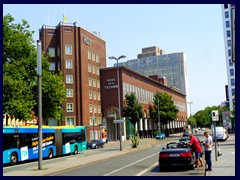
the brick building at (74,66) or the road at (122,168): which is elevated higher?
the brick building at (74,66)

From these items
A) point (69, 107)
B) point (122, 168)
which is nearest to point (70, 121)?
point (69, 107)

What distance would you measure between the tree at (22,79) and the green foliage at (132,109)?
34.4 m

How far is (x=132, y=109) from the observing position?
246 ft

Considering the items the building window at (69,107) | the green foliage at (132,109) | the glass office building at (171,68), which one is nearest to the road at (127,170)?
the building window at (69,107)

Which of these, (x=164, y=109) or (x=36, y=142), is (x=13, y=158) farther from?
(x=164, y=109)

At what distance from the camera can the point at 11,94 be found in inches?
1265

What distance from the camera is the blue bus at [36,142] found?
26.0 m

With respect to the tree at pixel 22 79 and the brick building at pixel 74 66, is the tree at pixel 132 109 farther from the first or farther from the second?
the tree at pixel 22 79

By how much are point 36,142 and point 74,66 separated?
141 feet

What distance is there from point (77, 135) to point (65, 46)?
3764 centimetres

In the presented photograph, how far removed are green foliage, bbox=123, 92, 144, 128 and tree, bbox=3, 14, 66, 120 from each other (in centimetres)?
3438

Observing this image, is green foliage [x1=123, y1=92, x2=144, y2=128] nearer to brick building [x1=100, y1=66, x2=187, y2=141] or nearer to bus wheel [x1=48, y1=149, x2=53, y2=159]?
brick building [x1=100, y1=66, x2=187, y2=141]

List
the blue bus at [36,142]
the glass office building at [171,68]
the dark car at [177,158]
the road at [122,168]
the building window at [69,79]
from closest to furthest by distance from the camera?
the road at [122,168]
the dark car at [177,158]
the blue bus at [36,142]
the building window at [69,79]
the glass office building at [171,68]

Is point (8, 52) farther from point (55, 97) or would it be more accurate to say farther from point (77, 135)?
point (77, 135)
